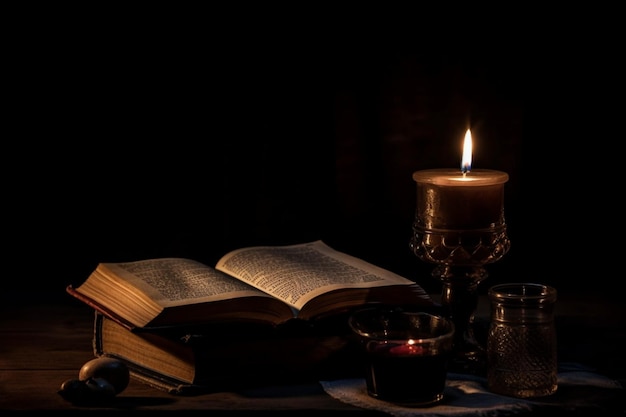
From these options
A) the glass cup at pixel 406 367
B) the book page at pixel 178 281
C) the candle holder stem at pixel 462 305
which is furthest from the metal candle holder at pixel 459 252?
the book page at pixel 178 281

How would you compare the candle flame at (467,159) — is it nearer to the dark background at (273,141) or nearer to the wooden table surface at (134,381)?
the wooden table surface at (134,381)

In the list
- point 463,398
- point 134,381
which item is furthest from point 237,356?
point 463,398

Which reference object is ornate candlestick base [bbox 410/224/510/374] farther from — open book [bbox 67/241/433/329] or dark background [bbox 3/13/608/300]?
dark background [bbox 3/13/608/300]

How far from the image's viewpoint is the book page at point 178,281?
1629 mm

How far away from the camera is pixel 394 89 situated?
2.51 meters

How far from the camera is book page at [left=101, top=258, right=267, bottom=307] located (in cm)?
163

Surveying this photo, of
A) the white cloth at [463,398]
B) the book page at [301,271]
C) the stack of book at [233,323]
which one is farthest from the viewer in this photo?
the book page at [301,271]

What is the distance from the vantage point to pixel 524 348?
5.01ft

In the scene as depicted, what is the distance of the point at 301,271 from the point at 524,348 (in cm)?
42

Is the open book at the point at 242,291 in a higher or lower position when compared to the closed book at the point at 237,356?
higher

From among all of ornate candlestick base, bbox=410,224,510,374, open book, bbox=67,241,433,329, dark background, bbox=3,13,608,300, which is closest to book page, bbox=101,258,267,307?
→ open book, bbox=67,241,433,329

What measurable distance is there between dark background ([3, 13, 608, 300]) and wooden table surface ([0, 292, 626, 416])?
400 mm

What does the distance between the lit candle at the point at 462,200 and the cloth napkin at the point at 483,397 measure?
23 centimetres

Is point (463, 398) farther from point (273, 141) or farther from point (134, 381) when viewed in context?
point (273, 141)
